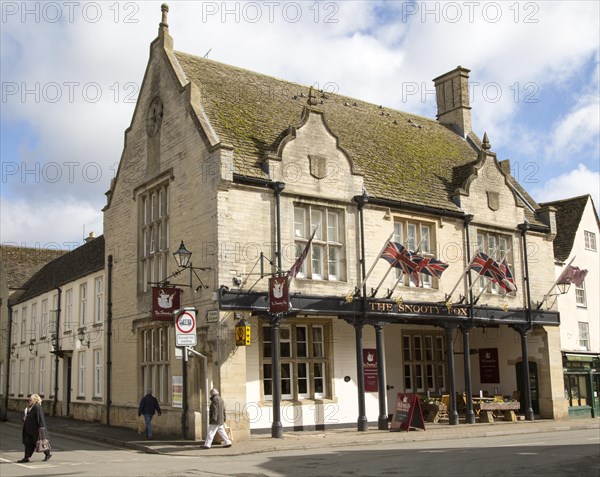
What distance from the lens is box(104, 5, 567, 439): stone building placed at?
824 inches

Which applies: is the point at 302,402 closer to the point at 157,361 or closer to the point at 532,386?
the point at 157,361

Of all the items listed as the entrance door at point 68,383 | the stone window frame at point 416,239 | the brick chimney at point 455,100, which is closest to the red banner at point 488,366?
the stone window frame at point 416,239

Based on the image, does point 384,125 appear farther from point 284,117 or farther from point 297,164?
point 297,164

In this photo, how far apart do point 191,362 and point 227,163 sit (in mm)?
5821

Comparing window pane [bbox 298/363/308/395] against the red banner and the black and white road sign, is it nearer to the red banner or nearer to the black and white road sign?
the black and white road sign

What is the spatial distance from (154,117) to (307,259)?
763cm

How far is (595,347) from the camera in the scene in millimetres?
32688

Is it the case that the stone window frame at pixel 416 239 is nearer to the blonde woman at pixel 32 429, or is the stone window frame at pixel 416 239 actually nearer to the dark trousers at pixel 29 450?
the blonde woman at pixel 32 429

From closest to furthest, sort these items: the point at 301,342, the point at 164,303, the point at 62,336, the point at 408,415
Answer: the point at 164,303 < the point at 408,415 < the point at 301,342 < the point at 62,336

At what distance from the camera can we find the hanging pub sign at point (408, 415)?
21.9 metres

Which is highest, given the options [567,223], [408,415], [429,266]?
[567,223]

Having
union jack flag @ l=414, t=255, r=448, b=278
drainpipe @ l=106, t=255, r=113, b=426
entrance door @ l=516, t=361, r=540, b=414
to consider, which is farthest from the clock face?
entrance door @ l=516, t=361, r=540, b=414

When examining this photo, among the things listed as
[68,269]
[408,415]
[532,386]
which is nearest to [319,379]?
[408,415]

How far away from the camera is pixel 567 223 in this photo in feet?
111
